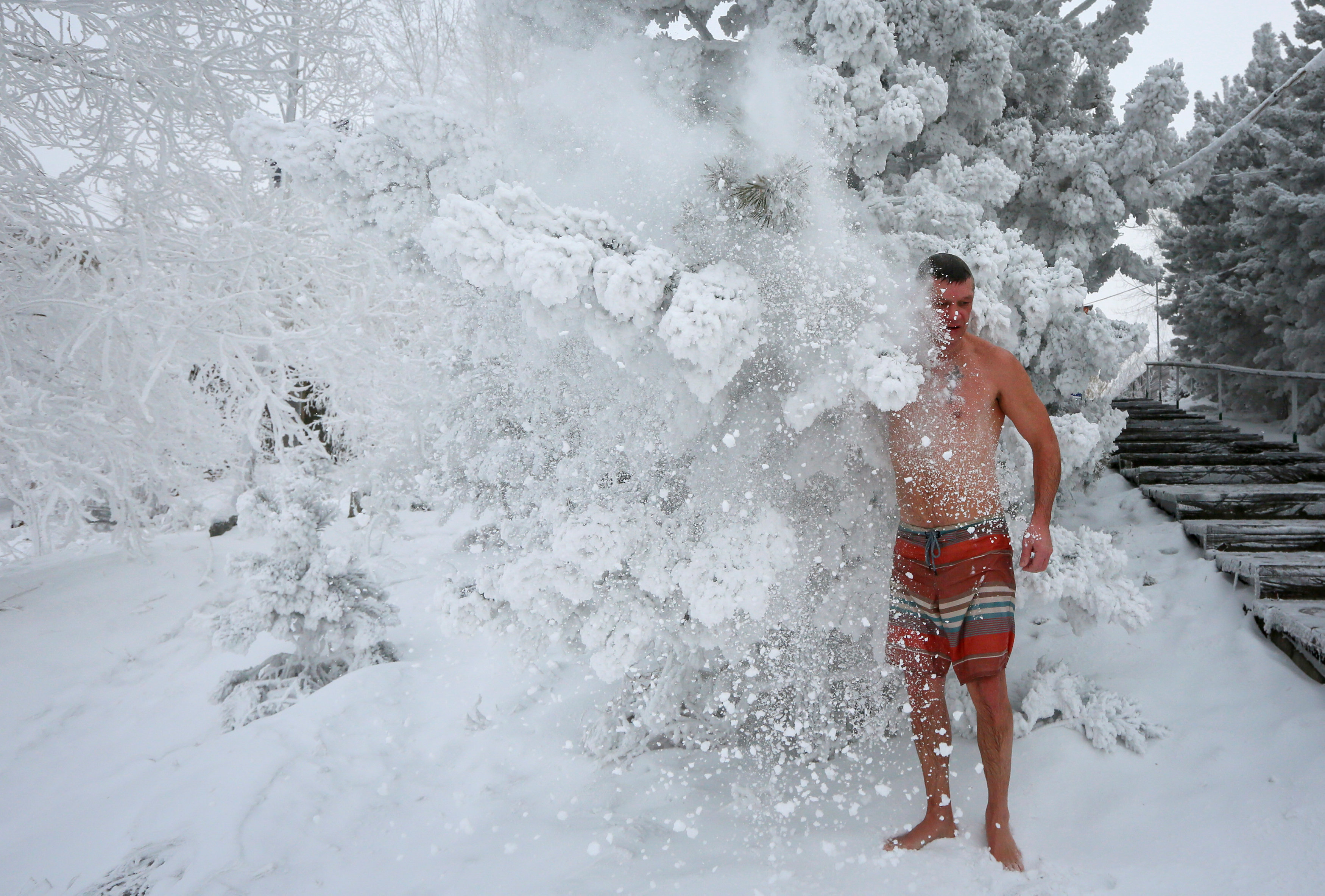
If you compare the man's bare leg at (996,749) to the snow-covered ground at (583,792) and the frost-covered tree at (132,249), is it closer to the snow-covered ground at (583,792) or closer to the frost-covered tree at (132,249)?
the snow-covered ground at (583,792)

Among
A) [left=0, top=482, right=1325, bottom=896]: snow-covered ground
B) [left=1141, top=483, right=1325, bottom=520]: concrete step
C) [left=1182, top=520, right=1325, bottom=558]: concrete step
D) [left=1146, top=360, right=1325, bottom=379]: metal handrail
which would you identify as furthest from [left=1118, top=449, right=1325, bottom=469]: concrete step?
[left=0, top=482, right=1325, bottom=896]: snow-covered ground

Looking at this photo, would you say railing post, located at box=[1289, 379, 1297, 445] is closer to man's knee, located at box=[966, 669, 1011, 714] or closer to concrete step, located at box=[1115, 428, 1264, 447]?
concrete step, located at box=[1115, 428, 1264, 447]

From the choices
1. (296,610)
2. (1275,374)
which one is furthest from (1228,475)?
(296,610)

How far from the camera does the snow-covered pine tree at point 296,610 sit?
386 cm

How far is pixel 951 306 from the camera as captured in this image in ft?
7.51

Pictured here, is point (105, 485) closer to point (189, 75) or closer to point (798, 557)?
point (189, 75)

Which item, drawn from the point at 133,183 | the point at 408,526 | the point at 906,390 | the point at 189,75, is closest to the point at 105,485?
the point at 133,183

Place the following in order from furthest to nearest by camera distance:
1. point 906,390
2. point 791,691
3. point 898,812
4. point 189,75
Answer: point 189,75
point 791,691
point 898,812
point 906,390

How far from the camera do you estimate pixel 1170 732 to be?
2787 millimetres

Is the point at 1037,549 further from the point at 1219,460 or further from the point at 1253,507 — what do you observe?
the point at 1219,460

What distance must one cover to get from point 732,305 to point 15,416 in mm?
4406

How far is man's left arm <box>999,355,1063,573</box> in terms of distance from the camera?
233cm

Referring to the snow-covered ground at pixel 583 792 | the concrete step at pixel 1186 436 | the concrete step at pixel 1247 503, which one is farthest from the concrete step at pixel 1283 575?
the concrete step at pixel 1186 436

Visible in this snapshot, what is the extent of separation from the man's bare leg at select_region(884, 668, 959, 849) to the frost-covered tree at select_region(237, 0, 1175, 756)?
38 cm
